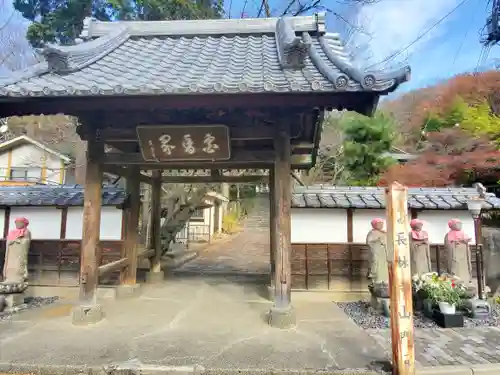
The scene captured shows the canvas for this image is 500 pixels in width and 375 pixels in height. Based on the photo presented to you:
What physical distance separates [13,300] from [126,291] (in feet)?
7.23

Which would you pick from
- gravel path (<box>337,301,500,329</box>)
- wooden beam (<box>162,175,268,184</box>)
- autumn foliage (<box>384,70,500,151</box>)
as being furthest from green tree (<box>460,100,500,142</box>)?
wooden beam (<box>162,175,268,184</box>)

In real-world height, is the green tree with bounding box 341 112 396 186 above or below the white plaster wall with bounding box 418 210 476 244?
above

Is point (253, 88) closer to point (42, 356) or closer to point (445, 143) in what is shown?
point (42, 356)

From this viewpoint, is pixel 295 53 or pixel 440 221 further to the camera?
pixel 440 221

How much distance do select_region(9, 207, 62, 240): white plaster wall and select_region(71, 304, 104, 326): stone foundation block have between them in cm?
351

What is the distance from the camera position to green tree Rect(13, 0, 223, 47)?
14.0m

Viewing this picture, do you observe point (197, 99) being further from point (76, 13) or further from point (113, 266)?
point (76, 13)

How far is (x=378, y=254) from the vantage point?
695 cm

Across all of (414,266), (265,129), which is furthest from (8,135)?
(414,266)

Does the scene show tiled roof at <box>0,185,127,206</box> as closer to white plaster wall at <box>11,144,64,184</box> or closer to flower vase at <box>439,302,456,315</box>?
flower vase at <box>439,302,456,315</box>

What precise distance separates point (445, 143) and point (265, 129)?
12504 millimetres

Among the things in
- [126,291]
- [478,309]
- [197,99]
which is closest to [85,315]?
[126,291]

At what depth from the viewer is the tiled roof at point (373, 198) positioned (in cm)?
814

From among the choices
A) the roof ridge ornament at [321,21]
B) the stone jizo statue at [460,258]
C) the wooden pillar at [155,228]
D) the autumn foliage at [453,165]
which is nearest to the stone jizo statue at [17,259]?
the wooden pillar at [155,228]
